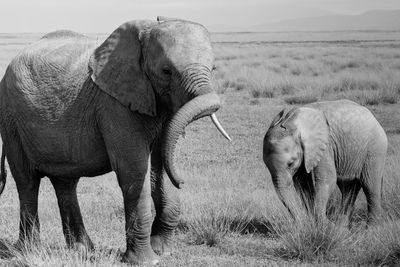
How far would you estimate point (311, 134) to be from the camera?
6918mm

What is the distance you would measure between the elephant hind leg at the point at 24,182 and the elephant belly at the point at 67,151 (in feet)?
0.60

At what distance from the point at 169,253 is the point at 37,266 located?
1.29 m

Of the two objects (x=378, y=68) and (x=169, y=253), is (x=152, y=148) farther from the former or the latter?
(x=378, y=68)

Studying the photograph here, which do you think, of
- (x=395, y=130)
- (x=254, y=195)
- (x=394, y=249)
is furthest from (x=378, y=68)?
(x=394, y=249)

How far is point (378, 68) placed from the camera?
89.7ft

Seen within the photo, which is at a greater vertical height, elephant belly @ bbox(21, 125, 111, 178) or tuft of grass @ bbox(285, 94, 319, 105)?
elephant belly @ bbox(21, 125, 111, 178)

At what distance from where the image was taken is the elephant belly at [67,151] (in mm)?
5539

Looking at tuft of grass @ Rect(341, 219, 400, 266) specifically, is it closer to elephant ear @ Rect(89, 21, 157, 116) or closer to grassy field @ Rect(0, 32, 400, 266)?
grassy field @ Rect(0, 32, 400, 266)

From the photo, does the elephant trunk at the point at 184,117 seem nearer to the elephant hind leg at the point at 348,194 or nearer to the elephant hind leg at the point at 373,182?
the elephant hind leg at the point at 348,194

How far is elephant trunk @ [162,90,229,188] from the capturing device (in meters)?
4.54

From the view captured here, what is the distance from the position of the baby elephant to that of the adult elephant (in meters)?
1.30

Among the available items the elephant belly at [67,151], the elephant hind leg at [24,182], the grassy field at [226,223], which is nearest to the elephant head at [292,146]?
the grassy field at [226,223]

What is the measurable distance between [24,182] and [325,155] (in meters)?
2.86

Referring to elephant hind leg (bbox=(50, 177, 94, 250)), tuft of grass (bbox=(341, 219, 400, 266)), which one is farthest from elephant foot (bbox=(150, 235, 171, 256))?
tuft of grass (bbox=(341, 219, 400, 266))
